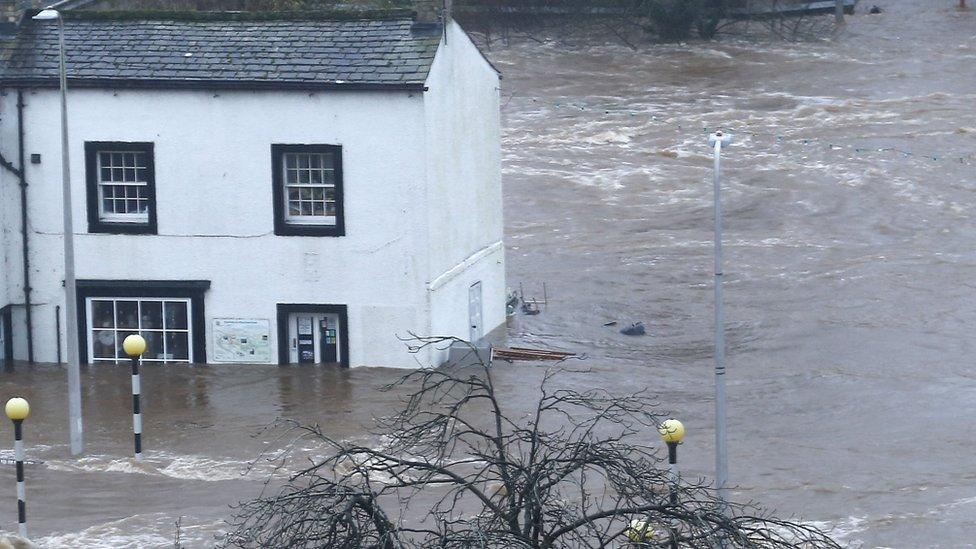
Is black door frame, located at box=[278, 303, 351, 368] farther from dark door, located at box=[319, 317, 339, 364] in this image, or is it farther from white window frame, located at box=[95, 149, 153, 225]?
white window frame, located at box=[95, 149, 153, 225]

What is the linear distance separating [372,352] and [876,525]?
403 inches

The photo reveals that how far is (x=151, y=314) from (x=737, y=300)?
1192cm

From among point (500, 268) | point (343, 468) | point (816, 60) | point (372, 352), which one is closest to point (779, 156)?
point (816, 60)

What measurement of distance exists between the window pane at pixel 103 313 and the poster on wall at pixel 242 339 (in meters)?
1.81

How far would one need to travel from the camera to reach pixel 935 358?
2811 centimetres

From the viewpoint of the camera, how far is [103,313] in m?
27.5

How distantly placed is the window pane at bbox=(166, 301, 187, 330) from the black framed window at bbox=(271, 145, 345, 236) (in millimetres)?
2211

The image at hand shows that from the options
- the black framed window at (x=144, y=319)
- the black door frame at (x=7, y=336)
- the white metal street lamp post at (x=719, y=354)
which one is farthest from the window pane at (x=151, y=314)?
the white metal street lamp post at (x=719, y=354)

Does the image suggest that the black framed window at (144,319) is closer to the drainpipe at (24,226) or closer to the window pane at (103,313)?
the window pane at (103,313)

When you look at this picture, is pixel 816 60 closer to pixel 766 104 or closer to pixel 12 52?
pixel 766 104

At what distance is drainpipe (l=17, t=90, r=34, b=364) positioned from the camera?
27062 mm

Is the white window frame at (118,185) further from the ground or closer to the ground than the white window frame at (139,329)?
further from the ground

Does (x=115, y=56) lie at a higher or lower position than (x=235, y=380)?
higher

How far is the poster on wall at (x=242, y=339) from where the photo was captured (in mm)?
27109
